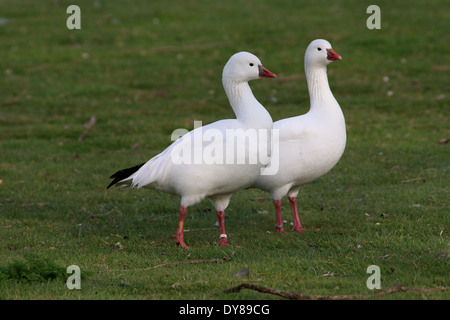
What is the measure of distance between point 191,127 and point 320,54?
5.14 metres

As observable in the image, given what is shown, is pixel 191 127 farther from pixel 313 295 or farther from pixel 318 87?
pixel 313 295

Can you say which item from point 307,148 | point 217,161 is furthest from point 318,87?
point 217,161

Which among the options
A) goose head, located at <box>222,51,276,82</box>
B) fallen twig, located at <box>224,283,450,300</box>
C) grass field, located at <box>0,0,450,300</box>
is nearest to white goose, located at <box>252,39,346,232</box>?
grass field, located at <box>0,0,450,300</box>

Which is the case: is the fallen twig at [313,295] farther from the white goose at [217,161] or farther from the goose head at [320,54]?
the goose head at [320,54]

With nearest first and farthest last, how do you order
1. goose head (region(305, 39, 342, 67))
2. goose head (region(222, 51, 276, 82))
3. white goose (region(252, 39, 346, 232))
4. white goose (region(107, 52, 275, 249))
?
white goose (region(107, 52, 275, 249))
goose head (region(222, 51, 276, 82))
white goose (region(252, 39, 346, 232))
goose head (region(305, 39, 342, 67))

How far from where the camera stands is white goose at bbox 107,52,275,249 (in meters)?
6.79

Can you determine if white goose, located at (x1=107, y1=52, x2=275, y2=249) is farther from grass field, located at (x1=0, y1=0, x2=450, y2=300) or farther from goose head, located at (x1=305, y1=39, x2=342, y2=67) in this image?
goose head, located at (x1=305, y1=39, x2=342, y2=67)

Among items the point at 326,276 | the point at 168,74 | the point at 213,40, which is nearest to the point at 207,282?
the point at 326,276

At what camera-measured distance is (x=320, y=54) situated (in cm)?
812

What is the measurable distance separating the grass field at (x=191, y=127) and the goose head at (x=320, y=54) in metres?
1.91

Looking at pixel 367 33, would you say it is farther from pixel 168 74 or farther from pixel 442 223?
pixel 442 223

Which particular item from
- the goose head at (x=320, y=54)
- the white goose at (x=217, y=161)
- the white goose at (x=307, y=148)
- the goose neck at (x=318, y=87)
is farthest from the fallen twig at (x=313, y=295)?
the goose head at (x=320, y=54)

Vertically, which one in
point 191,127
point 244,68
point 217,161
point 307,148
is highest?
point 244,68

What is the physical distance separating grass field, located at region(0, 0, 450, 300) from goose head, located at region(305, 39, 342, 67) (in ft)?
6.27
